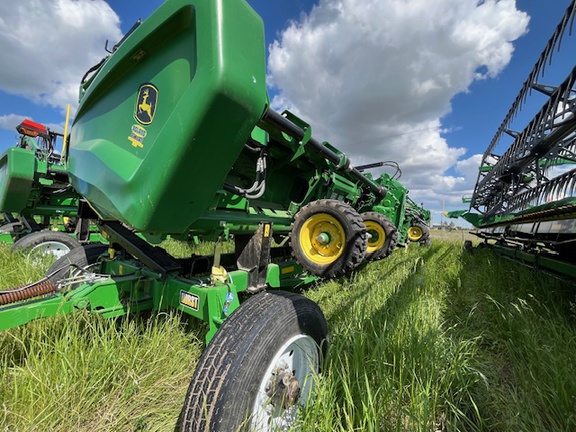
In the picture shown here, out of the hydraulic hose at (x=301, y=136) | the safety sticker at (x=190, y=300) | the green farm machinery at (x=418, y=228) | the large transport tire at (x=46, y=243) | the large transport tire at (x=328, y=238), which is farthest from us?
the green farm machinery at (x=418, y=228)

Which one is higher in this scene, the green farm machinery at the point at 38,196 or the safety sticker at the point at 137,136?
the safety sticker at the point at 137,136

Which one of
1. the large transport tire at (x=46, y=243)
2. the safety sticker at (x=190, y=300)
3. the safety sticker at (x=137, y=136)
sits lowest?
the large transport tire at (x=46, y=243)

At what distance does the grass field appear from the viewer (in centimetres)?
135

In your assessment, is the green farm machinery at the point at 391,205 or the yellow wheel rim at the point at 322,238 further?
the green farm machinery at the point at 391,205

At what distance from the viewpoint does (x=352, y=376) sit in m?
1.61

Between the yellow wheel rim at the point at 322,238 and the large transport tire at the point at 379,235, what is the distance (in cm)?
228

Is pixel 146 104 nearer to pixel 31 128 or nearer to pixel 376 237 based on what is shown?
pixel 31 128

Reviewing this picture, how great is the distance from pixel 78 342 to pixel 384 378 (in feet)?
5.72

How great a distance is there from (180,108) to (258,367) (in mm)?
1078

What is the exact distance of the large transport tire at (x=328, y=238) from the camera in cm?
295

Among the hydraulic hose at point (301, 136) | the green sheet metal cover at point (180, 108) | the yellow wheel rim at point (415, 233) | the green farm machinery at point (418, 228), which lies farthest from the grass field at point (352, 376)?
the yellow wheel rim at point (415, 233)

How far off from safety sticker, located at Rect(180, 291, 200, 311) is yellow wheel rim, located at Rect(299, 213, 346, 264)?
1547 mm

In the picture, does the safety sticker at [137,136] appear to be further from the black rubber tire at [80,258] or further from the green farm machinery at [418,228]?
the green farm machinery at [418,228]

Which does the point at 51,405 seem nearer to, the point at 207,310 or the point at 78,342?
the point at 78,342
